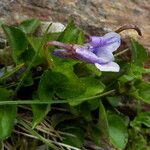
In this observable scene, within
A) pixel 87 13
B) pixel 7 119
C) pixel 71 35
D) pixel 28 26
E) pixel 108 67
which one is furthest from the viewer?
pixel 87 13

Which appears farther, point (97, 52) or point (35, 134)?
point (35, 134)

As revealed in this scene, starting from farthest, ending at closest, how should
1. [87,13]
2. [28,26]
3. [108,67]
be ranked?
[87,13], [28,26], [108,67]

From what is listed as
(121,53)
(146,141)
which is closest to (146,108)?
(146,141)

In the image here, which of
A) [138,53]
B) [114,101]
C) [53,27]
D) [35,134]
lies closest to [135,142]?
[114,101]

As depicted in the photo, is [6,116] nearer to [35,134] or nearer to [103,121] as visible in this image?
[35,134]

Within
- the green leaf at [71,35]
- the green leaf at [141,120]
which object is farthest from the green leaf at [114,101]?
the green leaf at [71,35]

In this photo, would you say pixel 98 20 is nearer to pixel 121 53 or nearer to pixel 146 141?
pixel 121 53
